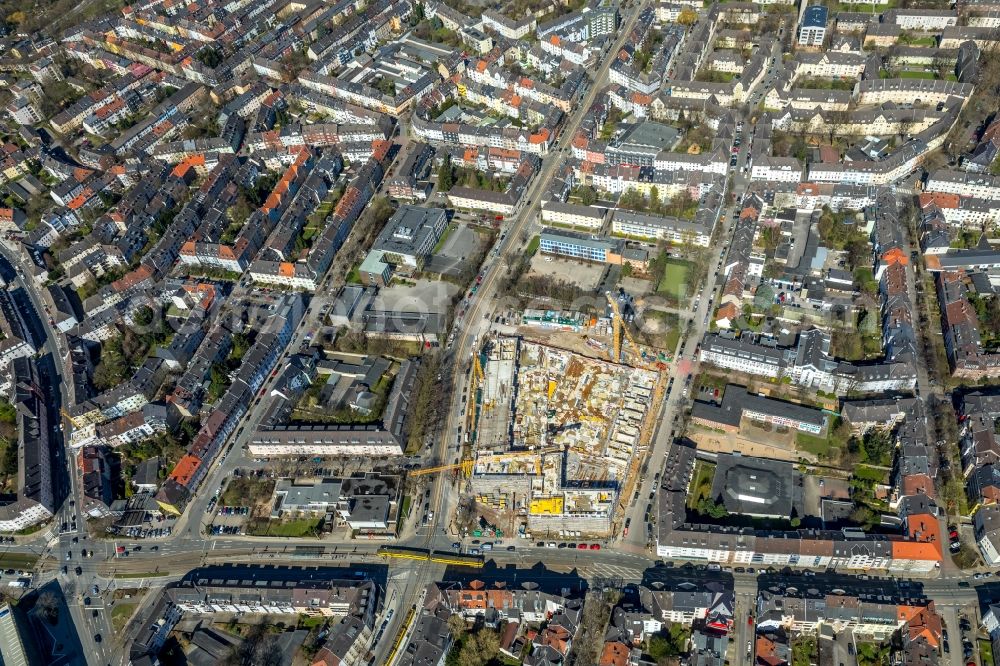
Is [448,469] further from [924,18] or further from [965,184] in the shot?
[924,18]

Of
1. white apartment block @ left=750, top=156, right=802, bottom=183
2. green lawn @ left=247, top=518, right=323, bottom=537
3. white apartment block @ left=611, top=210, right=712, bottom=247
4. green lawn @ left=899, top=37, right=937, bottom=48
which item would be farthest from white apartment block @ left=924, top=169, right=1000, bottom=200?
green lawn @ left=247, top=518, right=323, bottom=537

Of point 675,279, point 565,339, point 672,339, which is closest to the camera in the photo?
point 672,339

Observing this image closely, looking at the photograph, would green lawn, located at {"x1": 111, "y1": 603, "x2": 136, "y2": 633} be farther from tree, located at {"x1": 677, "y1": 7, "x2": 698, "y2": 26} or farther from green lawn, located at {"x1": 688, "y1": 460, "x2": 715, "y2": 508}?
tree, located at {"x1": 677, "y1": 7, "x2": 698, "y2": 26}

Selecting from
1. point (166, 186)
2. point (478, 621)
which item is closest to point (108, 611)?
point (478, 621)

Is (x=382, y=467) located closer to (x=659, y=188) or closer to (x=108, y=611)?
(x=108, y=611)

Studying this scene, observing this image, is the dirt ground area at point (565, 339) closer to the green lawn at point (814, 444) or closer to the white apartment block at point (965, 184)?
the green lawn at point (814, 444)

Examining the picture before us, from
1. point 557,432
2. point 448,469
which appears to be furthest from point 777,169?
point 448,469

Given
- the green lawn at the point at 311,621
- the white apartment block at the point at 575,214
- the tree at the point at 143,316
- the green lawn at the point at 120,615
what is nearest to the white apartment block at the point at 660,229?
the white apartment block at the point at 575,214
